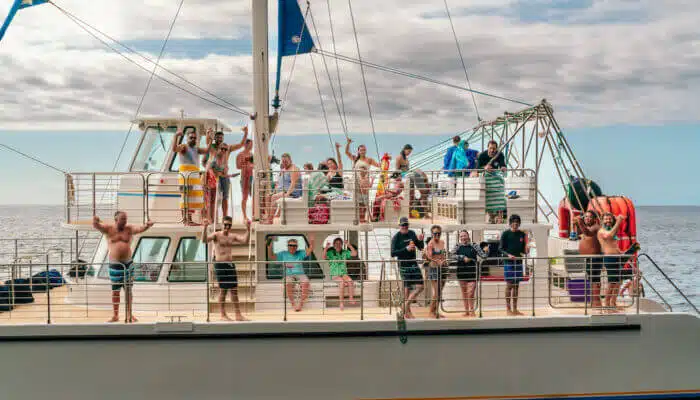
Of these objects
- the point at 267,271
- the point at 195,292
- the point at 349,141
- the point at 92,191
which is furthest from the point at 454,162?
the point at 92,191

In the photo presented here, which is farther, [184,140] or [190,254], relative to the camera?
[184,140]

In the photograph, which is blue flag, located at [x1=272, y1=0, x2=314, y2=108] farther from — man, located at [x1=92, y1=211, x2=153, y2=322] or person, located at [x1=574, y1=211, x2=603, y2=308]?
person, located at [x1=574, y1=211, x2=603, y2=308]

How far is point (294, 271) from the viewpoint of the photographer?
32.8 ft

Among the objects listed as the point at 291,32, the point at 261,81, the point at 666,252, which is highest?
the point at 291,32

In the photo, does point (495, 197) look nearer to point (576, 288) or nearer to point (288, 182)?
point (576, 288)

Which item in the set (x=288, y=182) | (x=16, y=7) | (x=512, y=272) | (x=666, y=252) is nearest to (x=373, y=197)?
(x=288, y=182)

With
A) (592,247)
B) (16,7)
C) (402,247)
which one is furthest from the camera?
(16,7)

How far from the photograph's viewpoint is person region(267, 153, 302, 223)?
10.4 meters

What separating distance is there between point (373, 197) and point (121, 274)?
3901 millimetres

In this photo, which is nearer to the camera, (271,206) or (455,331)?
(455,331)

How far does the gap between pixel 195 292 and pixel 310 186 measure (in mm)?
2277

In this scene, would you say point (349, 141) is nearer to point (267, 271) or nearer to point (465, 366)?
point (267, 271)

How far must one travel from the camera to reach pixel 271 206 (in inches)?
405

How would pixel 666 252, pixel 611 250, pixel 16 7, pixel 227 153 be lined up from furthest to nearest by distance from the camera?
pixel 666 252 → pixel 16 7 → pixel 227 153 → pixel 611 250
